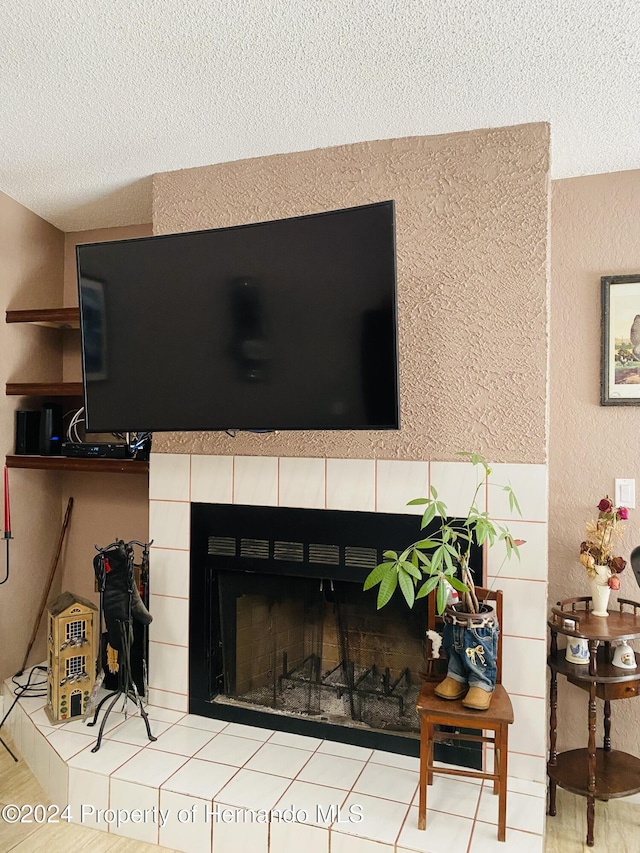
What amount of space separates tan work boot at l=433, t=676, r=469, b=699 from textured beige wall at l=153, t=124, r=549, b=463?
72 centimetres

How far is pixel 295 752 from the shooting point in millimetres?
2266

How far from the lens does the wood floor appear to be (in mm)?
2047

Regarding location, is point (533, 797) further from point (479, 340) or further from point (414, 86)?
point (414, 86)

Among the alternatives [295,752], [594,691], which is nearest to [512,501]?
[594,691]

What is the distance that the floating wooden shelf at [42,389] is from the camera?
2807 millimetres

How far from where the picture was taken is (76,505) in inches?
127

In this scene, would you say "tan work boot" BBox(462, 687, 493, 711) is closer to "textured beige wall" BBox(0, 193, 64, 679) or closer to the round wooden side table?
the round wooden side table

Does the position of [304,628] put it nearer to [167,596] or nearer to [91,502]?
[167,596]

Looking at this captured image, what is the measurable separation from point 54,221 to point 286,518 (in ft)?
6.32

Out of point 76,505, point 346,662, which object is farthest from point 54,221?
point 346,662

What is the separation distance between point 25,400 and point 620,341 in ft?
8.48

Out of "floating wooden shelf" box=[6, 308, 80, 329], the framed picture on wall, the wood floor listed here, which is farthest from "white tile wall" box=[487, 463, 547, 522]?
"floating wooden shelf" box=[6, 308, 80, 329]

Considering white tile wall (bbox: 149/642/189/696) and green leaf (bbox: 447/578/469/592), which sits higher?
green leaf (bbox: 447/578/469/592)

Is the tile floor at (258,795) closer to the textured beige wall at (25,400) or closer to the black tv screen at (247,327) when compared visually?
the textured beige wall at (25,400)
